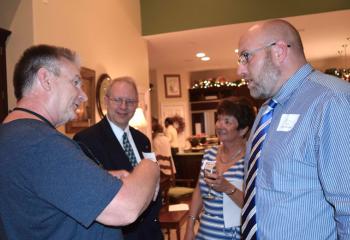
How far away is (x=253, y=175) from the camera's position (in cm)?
134

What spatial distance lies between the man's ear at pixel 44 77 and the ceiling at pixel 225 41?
166 inches

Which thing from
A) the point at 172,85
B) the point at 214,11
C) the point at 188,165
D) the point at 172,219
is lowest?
the point at 188,165

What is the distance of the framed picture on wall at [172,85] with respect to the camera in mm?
9273

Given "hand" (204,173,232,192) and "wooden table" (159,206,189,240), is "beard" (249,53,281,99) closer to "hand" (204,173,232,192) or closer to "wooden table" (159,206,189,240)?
"hand" (204,173,232,192)

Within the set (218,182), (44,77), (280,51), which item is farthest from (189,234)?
(44,77)

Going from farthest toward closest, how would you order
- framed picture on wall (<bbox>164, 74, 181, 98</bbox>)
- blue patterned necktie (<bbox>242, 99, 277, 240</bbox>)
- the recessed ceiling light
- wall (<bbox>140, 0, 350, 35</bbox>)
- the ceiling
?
framed picture on wall (<bbox>164, 74, 181, 98</bbox>)
the recessed ceiling light
the ceiling
wall (<bbox>140, 0, 350, 35</bbox>)
blue patterned necktie (<bbox>242, 99, 277, 240</bbox>)

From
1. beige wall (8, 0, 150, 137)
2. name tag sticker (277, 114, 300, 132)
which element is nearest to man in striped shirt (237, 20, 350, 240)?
name tag sticker (277, 114, 300, 132)

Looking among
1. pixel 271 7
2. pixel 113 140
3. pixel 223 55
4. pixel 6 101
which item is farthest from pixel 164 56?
pixel 113 140

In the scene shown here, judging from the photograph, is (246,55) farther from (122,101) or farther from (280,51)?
(122,101)

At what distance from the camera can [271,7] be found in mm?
4750

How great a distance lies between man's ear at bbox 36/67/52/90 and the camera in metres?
1.08

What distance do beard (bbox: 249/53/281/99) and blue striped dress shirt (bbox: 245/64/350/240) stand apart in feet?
0.37

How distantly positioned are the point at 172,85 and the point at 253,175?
813 cm

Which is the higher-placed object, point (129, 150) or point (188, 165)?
point (129, 150)
